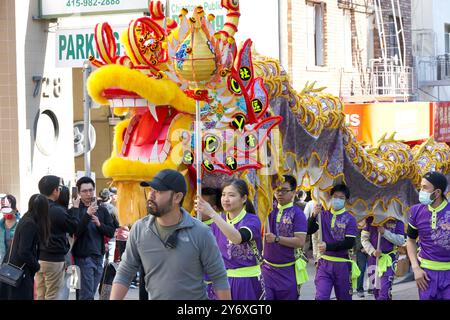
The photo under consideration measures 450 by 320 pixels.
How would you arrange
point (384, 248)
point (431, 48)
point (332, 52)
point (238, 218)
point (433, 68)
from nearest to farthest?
point (238, 218) < point (384, 248) < point (332, 52) < point (433, 68) < point (431, 48)

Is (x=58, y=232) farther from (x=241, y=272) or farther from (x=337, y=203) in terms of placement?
(x=337, y=203)

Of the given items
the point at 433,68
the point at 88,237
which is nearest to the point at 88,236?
the point at 88,237

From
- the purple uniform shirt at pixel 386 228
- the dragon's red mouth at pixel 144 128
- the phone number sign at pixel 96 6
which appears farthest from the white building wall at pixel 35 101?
the dragon's red mouth at pixel 144 128

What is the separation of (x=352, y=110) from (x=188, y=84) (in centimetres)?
1102

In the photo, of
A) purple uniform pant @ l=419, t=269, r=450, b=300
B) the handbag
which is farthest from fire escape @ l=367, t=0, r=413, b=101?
the handbag

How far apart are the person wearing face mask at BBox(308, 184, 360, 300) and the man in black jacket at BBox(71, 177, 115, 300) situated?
243cm

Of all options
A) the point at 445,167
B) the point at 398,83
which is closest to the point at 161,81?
the point at 445,167

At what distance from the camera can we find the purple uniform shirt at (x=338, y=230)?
12414 millimetres

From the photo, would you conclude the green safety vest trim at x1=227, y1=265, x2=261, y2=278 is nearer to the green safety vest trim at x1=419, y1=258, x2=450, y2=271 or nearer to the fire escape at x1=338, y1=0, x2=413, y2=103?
the green safety vest trim at x1=419, y1=258, x2=450, y2=271

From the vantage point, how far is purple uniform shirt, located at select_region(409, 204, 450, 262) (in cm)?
1059

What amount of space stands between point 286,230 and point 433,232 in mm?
1657

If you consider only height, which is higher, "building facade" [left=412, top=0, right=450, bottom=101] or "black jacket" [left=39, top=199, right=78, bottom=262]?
"building facade" [left=412, top=0, right=450, bottom=101]

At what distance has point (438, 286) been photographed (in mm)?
10586

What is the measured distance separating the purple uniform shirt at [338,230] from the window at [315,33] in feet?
35.7
